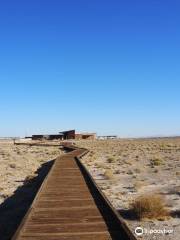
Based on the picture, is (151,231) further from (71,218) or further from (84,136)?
(84,136)

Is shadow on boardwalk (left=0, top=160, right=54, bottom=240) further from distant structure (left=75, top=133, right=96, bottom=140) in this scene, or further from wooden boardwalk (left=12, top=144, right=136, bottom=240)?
distant structure (left=75, top=133, right=96, bottom=140)

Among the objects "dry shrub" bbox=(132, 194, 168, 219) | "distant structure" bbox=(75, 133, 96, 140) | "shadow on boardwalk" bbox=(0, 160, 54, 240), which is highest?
"distant structure" bbox=(75, 133, 96, 140)

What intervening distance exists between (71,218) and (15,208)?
458 centimetres

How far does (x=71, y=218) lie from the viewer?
964 cm

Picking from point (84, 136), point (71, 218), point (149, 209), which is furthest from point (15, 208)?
point (84, 136)

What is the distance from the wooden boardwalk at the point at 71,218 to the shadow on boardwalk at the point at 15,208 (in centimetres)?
75

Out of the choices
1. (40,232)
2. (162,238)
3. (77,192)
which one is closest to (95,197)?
(77,192)

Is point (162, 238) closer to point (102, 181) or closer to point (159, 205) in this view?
point (159, 205)

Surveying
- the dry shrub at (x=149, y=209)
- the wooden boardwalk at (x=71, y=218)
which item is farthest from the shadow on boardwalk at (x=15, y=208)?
the dry shrub at (x=149, y=209)

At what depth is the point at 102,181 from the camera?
2012 cm

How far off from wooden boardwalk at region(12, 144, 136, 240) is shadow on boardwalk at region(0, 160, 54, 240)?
2.47ft

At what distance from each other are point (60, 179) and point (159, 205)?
23.5 ft

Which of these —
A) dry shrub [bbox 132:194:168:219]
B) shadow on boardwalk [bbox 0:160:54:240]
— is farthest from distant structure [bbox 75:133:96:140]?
dry shrub [bbox 132:194:168:219]

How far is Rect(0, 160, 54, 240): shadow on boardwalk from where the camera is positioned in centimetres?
1062
